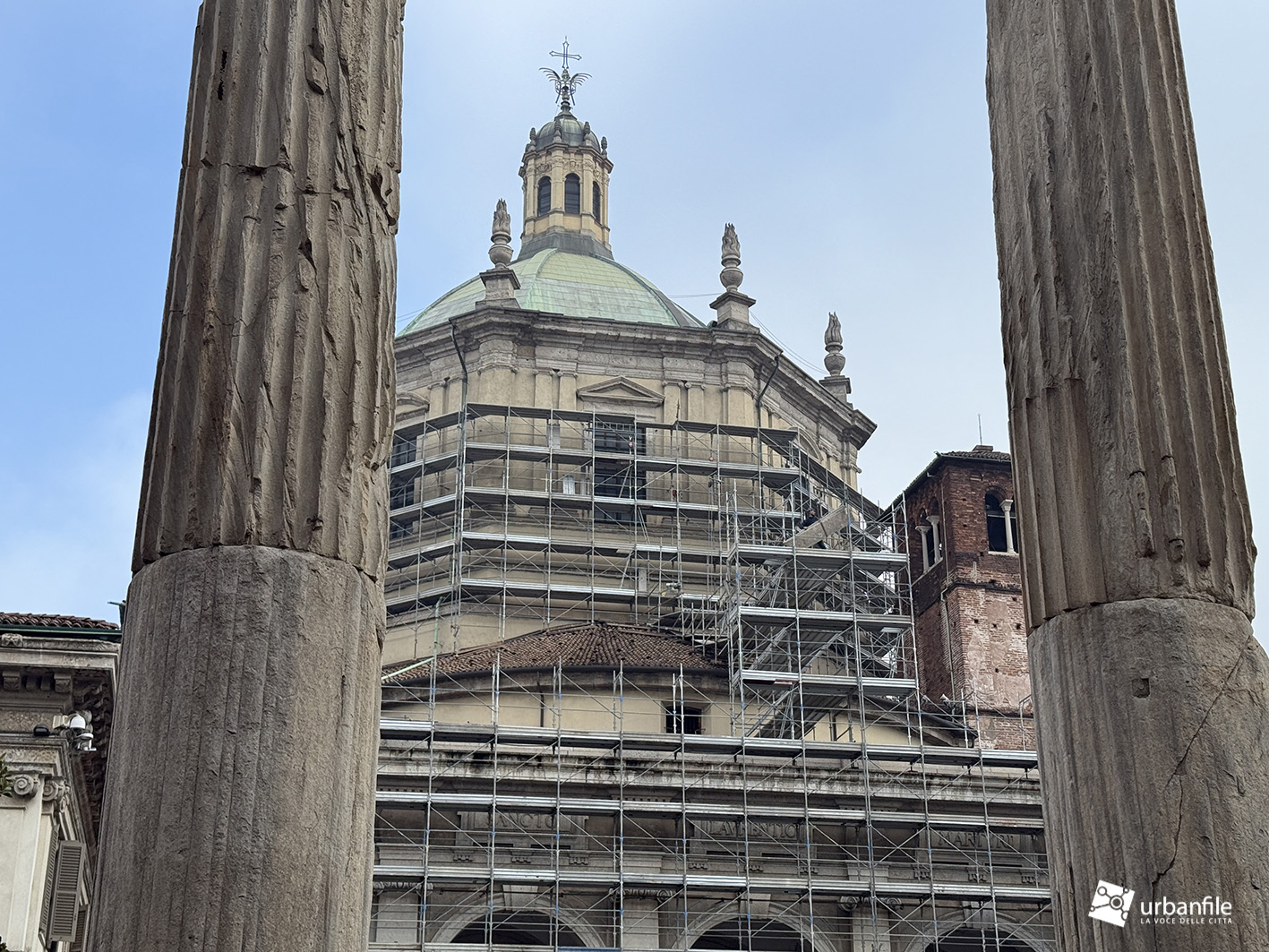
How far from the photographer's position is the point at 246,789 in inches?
175

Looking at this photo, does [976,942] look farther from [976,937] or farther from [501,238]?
[501,238]

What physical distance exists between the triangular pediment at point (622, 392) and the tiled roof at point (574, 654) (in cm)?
671

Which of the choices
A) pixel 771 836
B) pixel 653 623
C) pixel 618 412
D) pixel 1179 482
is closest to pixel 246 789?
pixel 1179 482

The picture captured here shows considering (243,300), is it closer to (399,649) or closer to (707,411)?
(399,649)

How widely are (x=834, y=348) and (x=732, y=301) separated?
203 inches

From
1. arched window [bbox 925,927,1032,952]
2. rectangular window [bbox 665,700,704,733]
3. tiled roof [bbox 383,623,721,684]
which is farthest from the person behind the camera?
tiled roof [bbox 383,623,721,684]

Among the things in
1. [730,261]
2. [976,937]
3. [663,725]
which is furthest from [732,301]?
[976,937]

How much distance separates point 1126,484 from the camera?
219 inches

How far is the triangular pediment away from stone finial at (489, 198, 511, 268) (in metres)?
4.36

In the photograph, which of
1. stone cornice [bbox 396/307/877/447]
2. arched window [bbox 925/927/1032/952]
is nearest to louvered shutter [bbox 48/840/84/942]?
arched window [bbox 925/927/1032/952]

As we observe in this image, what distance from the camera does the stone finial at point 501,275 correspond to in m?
41.0

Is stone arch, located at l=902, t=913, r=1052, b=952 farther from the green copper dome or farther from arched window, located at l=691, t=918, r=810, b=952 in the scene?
the green copper dome

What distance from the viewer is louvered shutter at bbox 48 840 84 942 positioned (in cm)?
1786

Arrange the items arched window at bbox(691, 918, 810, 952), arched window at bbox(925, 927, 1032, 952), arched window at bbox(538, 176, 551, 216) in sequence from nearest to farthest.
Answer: arched window at bbox(691, 918, 810, 952)
arched window at bbox(925, 927, 1032, 952)
arched window at bbox(538, 176, 551, 216)
